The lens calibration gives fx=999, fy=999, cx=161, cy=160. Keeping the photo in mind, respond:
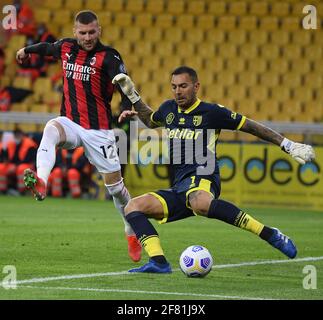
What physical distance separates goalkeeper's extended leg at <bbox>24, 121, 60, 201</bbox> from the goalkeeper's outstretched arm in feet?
5.89

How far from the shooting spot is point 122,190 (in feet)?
32.2

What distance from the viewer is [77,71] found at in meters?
9.83

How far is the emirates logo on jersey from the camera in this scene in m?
9.80

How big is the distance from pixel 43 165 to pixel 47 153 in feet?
0.48

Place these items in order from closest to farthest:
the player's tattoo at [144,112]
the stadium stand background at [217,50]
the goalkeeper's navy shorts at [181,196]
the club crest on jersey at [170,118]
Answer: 1. the goalkeeper's navy shorts at [181,196]
2. the club crest on jersey at [170,118]
3. the player's tattoo at [144,112]
4. the stadium stand background at [217,50]

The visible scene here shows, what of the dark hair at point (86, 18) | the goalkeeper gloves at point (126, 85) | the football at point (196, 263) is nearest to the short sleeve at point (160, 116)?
the goalkeeper gloves at point (126, 85)

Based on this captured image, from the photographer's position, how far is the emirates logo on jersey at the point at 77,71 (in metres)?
9.80

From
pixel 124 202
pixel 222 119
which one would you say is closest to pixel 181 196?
pixel 222 119

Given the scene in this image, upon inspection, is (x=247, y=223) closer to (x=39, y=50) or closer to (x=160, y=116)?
(x=160, y=116)

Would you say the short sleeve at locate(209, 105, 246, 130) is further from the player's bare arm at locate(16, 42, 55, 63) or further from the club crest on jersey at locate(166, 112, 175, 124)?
the player's bare arm at locate(16, 42, 55, 63)

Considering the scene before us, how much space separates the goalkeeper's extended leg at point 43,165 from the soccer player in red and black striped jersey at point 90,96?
18cm

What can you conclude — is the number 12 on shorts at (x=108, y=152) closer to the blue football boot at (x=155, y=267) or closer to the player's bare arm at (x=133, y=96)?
the player's bare arm at (x=133, y=96)

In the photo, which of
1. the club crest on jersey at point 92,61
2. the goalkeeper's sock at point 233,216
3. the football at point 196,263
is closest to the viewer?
the football at point 196,263
